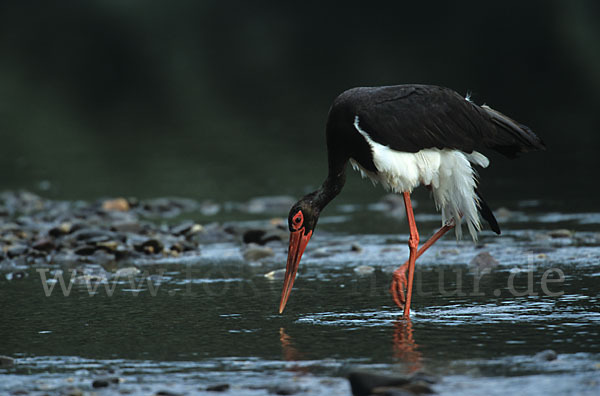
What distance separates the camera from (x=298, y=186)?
15.4m

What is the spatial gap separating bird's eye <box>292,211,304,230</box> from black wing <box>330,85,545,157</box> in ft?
2.47

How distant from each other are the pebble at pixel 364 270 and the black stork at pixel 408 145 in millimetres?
787

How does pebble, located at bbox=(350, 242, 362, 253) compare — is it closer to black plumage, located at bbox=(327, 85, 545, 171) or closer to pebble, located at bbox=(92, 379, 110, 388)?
black plumage, located at bbox=(327, 85, 545, 171)

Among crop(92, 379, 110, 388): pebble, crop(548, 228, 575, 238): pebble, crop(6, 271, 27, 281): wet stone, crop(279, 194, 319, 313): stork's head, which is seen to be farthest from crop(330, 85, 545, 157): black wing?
crop(6, 271, 27, 281): wet stone

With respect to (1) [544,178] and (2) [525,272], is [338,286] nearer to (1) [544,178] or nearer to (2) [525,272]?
(2) [525,272]

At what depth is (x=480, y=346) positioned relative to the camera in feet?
19.3

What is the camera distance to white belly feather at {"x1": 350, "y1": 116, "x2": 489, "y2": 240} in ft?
24.2

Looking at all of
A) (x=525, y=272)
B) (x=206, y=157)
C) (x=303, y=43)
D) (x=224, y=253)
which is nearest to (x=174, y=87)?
(x=303, y=43)

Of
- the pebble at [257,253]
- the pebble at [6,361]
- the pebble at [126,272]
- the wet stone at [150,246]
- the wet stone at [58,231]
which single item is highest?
the wet stone at [58,231]

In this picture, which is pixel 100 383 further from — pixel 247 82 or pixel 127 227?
pixel 247 82

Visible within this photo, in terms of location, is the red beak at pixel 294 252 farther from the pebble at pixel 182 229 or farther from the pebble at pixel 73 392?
the pebble at pixel 182 229

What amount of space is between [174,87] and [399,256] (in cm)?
2821

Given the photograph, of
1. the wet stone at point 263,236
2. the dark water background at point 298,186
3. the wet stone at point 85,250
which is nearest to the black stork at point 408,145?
the dark water background at point 298,186

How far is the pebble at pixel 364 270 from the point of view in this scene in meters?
8.72
